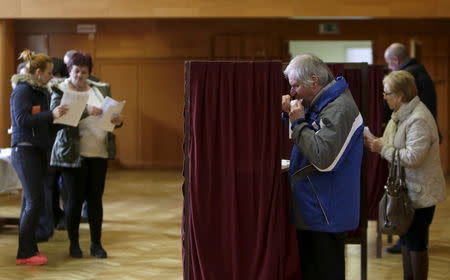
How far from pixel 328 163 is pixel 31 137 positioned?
8.75 feet

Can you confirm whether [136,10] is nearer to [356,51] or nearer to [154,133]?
[154,133]

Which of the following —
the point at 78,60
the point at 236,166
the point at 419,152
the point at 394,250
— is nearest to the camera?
the point at 236,166

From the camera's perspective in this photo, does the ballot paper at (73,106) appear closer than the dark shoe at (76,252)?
Yes

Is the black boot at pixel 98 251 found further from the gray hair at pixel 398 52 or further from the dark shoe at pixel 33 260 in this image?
the gray hair at pixel 398 52

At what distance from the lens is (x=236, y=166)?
3512mm

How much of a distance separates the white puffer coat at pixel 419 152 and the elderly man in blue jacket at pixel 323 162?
99 cm

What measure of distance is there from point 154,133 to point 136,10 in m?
2.66

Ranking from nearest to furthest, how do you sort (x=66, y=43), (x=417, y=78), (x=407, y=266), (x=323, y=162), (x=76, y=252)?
(x=323, y=162), (x=407, y=266), (x=76, y=252), (x=417, y=78), (x=66, y=43)

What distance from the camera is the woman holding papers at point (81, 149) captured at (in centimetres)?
540

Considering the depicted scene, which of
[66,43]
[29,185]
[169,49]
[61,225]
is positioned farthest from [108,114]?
[66,43]

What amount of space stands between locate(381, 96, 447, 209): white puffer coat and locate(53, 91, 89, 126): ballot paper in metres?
2.17

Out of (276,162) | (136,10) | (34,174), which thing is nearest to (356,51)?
(136,10)

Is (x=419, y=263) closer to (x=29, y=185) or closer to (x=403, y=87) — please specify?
(x=403, y=87)

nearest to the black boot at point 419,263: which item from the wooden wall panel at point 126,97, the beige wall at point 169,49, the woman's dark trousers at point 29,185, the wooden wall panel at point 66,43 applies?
the woman's dark trousers at point 29,185
